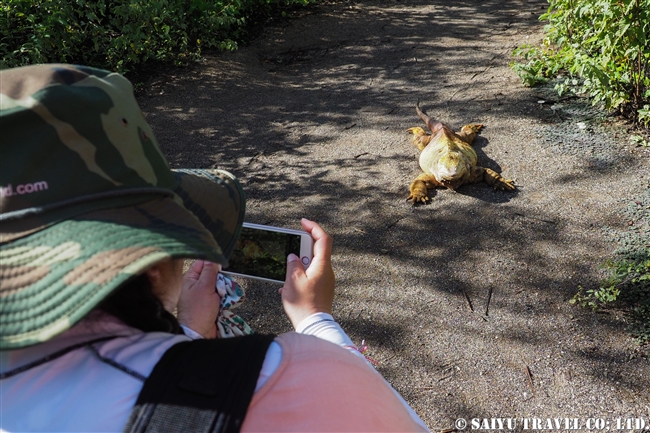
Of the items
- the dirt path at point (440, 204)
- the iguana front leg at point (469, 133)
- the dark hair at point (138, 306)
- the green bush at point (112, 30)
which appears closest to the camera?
the dark hair at point (138, 306)

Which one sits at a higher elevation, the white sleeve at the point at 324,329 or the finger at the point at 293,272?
the finger at the point at 293,272

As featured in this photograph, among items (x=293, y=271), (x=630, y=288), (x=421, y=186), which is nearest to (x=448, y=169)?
(x=421, y=186)

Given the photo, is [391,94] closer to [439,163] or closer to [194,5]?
[439,163]

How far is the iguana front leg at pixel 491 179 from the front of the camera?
15.1 ft

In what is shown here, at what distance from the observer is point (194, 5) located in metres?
7.31

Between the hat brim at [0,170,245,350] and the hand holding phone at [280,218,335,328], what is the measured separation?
1.82 feet

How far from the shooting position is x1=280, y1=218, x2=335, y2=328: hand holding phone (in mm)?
1519

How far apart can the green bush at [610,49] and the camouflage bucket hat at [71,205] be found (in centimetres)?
476

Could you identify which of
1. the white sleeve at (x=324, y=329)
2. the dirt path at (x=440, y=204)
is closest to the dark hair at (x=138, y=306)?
the white sleeve at (x=324, y=329)

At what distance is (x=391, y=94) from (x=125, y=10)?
11.1 ft

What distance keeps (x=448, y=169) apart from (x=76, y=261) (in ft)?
13.1

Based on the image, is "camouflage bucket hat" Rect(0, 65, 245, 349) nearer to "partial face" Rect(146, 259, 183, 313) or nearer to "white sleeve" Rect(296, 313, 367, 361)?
"partial face" Rect(146, 259, 183, 313)

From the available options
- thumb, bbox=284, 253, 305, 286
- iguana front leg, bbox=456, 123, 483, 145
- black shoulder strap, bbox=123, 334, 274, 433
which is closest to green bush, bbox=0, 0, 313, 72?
iguana front leg, bbox=456, 123, 483, 145

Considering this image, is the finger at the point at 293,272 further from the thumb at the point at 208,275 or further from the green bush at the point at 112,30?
the green bush at the point at 112,30
